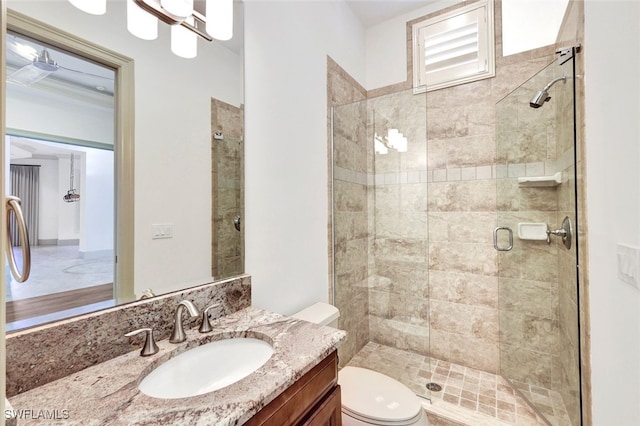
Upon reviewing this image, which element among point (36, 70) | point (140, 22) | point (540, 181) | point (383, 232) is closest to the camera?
point (36, 70)

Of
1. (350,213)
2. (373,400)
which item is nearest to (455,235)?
(350,213)

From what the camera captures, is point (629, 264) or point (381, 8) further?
point (381, 8)

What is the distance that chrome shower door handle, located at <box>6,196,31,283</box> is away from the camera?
729 mm

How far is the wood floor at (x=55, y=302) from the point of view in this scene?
0.73 m

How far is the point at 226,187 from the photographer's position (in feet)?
4.27

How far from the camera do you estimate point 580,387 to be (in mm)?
1341

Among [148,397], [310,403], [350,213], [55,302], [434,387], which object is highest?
[350,213]

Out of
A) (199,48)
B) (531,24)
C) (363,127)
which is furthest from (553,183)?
(199,48)

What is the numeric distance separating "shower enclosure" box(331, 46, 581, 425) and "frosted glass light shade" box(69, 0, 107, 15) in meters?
1.46

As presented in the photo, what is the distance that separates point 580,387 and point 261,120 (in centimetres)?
206

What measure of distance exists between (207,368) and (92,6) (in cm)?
124

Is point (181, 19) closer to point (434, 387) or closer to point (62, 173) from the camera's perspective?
point (62, 173)

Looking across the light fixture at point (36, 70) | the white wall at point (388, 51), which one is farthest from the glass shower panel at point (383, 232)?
the light fixture at point (36, 70)

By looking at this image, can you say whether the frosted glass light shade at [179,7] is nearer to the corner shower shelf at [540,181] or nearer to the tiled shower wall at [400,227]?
the tiled shower wall at [400,227]
